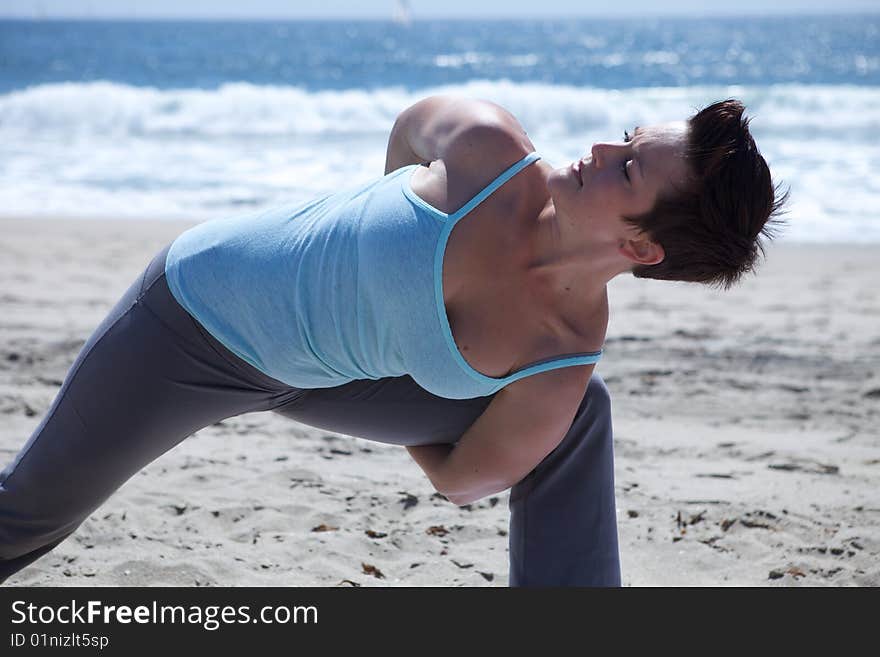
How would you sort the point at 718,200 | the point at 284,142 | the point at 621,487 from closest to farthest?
the point at 718,200, the point at 621,487, the point at 284,142

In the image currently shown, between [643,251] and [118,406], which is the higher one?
[643,251]

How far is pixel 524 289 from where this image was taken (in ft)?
7.35

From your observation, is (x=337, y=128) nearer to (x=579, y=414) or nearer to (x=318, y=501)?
(x=318, y=501)

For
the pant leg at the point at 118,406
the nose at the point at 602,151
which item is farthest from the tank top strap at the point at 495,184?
the pant leg at the point at 118,406

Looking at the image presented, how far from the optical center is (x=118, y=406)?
2.24 meters

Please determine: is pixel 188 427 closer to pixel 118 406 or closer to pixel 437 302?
pixel 118 406

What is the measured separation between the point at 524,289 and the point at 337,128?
17.2 m

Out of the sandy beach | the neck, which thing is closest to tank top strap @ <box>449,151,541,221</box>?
the neck

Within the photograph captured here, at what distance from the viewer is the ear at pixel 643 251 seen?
2117 mm

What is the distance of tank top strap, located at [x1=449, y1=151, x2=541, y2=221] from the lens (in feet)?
7.11

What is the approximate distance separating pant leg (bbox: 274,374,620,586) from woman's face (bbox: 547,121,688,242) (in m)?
0.49

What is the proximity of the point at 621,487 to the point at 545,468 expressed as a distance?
1.48 meters

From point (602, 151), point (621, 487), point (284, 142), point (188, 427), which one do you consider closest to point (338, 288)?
point (188, 427)

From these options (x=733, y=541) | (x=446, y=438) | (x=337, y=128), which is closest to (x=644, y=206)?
(x=446, y=438)
